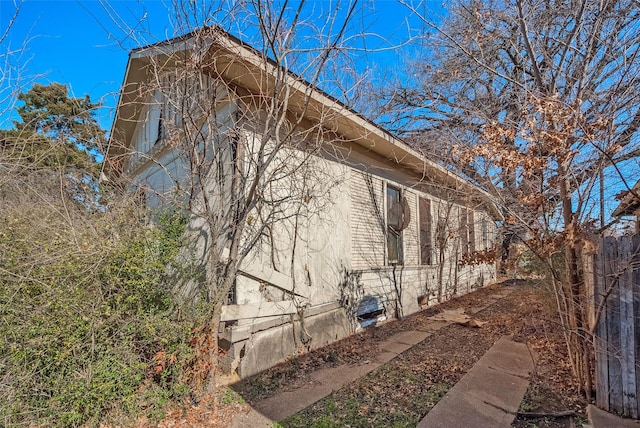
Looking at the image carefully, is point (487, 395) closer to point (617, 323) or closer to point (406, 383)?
point (406, 383)

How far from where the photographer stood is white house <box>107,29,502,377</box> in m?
3.96

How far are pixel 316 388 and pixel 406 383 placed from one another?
3.33 feet

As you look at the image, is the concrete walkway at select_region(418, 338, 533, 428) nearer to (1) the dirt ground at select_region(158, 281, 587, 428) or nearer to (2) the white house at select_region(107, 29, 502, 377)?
(1) the dirt ground at select_region(158, 281, 587, 428)

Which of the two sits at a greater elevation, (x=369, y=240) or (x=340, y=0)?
(x=340, y=0)

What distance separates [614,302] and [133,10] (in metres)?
5.29

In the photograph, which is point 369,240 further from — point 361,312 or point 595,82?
point 595,82

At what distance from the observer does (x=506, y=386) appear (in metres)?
3.66

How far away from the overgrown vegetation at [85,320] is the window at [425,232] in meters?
6.72

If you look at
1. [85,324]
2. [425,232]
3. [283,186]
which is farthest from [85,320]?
[425,232]

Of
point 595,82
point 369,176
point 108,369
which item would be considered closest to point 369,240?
point 369,176

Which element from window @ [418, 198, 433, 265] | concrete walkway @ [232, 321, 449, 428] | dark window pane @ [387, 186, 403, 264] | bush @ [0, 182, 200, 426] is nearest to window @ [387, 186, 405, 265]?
dark window pane @ [387, 186, 403, 264]

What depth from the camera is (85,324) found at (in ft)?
9.59

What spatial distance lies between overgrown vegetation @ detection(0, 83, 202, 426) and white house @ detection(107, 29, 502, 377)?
768 mm

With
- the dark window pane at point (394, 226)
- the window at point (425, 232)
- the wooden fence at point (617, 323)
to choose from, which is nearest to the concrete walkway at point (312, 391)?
the wooden fence at point (617, 323)
